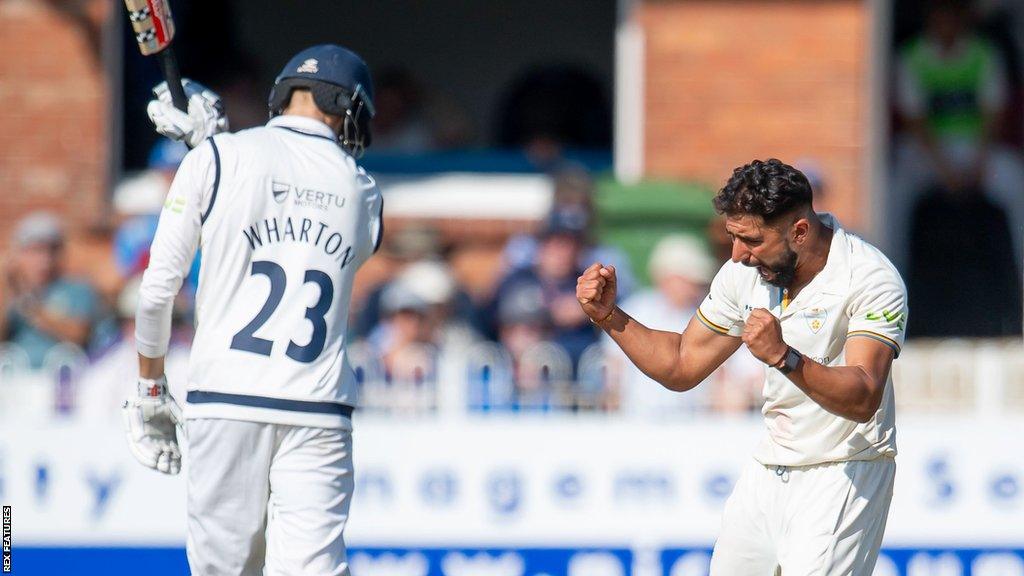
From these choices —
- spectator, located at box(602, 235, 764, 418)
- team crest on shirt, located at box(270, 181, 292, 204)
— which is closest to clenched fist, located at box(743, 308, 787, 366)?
team crest on shirt, located at box(270, 181, 292, 204)

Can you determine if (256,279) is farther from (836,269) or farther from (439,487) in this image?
(439,487)

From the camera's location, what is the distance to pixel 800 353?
173 inches

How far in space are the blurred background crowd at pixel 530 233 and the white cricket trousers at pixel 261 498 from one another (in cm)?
253

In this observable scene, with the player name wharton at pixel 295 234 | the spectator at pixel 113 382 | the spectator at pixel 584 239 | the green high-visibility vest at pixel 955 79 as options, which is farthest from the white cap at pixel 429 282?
the green high-visibility vest at pixel 955 79

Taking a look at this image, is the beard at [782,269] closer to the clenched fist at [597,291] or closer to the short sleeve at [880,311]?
the short sleeve at [880,311]

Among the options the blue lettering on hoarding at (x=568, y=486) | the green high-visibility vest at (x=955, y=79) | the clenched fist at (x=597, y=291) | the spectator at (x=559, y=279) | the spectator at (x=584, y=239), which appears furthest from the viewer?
the green high-visibility vest at (x=955, y=79)

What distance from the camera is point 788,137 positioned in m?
9.40

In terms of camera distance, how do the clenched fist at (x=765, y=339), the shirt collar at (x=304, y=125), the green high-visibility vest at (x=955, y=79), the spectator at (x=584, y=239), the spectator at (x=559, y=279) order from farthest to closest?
the green high-visibility vest at (x=955, y=79), the spectator at (x=584, y=239), the spectator at (x=559, y=279), the shirt collar at (x=304, y=125), the clenched fist at (x=765, y=339)

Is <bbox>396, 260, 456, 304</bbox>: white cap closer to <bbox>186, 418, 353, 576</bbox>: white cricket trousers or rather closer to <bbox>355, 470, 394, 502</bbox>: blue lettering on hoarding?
<bbox>355, 470, 394, 502</bbox>: blue lettering on hoarding

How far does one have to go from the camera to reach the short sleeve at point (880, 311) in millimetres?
4418

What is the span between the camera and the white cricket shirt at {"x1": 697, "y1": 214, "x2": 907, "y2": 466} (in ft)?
14.6

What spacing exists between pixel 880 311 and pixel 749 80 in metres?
5.19

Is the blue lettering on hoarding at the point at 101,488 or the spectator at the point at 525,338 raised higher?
the spectator at the point at 525,338

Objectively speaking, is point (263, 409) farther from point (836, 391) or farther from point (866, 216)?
point (866, 216)
